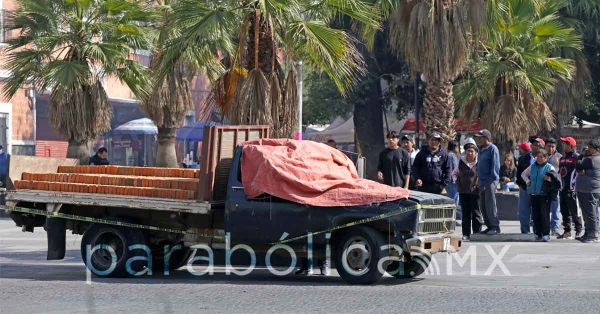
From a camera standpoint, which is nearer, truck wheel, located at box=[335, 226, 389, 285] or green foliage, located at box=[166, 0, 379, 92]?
truck wheel, located at box=[335, 226, 389, 285]

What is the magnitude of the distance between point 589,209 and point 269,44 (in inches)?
232

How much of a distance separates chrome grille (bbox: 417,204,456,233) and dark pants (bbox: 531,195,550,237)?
5385 millimetres

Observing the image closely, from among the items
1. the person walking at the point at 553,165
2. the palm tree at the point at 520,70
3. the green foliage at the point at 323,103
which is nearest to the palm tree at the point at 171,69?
the person walking at the point at 553,165

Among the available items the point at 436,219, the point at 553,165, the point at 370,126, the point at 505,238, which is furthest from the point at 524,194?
the point at 370,126

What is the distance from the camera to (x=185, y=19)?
59.0 feet

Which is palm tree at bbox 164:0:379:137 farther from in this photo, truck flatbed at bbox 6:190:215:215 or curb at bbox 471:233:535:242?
truck flatbed at bbox 6:190:215:215

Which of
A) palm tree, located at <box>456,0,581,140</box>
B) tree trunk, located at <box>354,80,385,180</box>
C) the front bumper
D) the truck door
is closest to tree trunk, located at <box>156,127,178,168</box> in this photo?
tree trunk, located at <box>354,80,385,180</box>

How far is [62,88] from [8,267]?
8.16 m

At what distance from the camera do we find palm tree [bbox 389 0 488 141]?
24.7 meters

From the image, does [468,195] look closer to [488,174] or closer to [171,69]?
[488,174]

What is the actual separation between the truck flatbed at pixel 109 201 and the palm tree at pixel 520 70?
601 inches

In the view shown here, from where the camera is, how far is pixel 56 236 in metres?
15.3

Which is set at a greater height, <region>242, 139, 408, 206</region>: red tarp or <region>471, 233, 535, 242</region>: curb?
<region>242, 139, 408, 206</region>: red tarp

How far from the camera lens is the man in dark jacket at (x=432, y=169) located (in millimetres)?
18922
